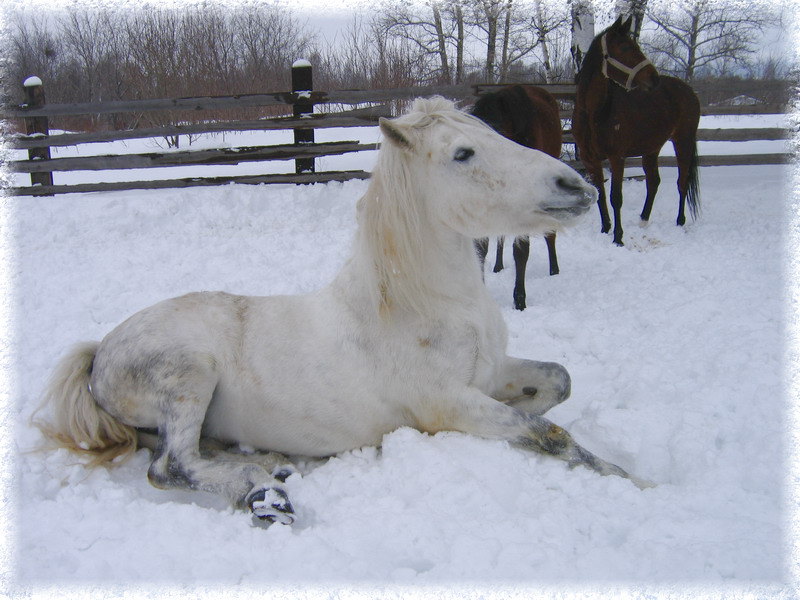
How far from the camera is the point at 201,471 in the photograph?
251cm

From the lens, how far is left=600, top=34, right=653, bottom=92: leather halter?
23.0 feet

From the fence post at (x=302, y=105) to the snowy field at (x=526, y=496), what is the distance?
457 cm

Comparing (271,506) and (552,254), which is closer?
(271,506)

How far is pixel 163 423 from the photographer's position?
265cm

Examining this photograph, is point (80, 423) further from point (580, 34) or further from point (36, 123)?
point (580, 34)

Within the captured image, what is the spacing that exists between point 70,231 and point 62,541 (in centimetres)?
602

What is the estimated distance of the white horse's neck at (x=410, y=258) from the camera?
259cm

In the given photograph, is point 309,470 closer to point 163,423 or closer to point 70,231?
point 163,423

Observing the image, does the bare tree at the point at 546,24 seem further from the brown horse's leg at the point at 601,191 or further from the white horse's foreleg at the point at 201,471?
the white horse's foreleg at the point at 201,471

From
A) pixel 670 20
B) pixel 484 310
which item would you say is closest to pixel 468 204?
pixel 484 310

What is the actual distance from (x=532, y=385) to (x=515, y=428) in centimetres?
48

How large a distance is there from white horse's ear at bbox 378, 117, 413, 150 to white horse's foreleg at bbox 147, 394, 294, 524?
1.39 meters

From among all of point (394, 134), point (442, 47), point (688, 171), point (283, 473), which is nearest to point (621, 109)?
point (688, 171)

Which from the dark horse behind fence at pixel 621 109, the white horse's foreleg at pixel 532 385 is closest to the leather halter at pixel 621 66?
the dark horse behind fence at pixel 621 109
